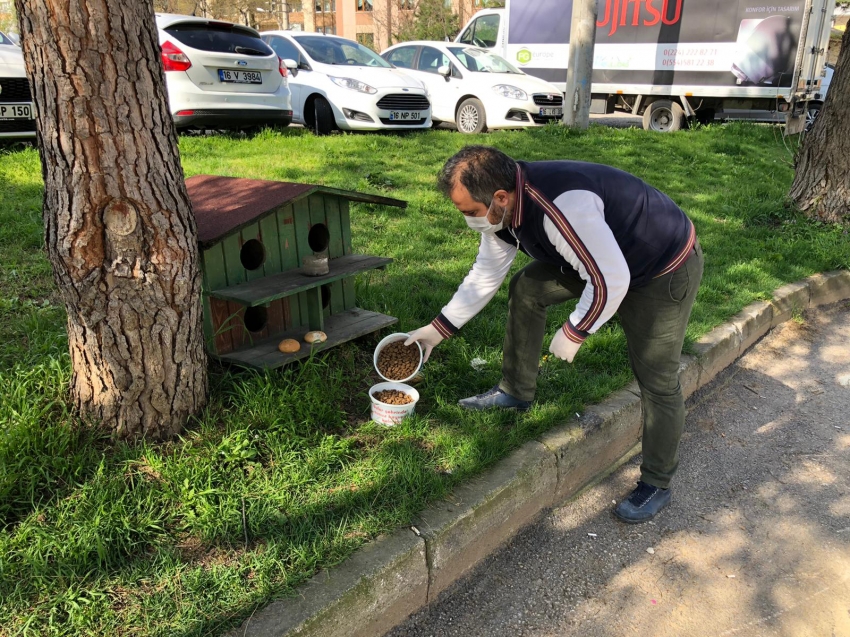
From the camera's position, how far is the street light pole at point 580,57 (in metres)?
10.2

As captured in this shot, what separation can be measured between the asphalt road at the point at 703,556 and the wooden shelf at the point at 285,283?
4.97 feet

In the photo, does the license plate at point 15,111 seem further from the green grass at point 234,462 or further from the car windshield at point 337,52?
the car windshield at point 337,52

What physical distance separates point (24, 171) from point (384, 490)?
5596 millimetres

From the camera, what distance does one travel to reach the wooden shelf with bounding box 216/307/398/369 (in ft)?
10.9

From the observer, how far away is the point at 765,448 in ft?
12.6

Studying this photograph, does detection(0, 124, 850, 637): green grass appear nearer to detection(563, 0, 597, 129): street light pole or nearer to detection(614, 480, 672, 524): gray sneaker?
detection(614, 480, 672, 524): gray sneaker

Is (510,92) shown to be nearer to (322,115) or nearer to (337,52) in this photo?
(337,52)

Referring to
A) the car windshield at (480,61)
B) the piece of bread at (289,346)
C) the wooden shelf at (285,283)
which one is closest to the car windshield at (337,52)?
the car windshield at (480,61)

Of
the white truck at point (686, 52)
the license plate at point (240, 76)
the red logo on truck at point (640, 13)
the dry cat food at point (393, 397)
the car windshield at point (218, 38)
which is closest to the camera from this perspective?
the dry cat food at point (393, 397)

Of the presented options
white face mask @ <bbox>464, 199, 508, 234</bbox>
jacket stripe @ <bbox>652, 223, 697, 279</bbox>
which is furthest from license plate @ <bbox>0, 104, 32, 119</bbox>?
jacket stripe @ <bbox>652, 223, 697, 279</bbox>

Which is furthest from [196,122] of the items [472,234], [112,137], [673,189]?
[112,137]

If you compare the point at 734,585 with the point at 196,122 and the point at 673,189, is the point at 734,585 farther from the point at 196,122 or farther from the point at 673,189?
the point at 196,122

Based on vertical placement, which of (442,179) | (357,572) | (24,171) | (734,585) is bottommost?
(734,585)

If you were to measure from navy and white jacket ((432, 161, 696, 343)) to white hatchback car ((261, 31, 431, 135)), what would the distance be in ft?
24.4
